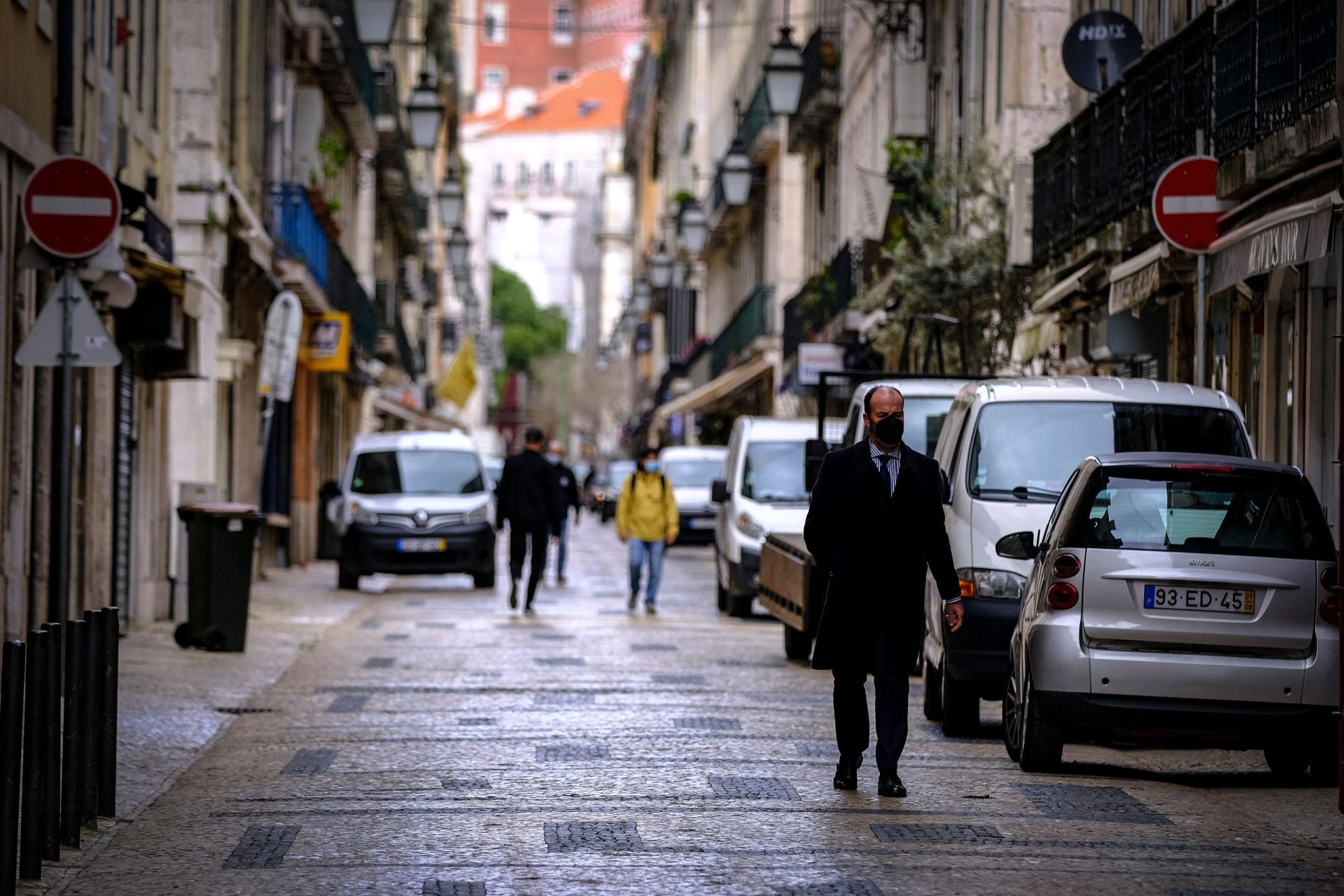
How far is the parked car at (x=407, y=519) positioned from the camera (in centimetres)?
3005

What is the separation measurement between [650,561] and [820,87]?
2199 cm

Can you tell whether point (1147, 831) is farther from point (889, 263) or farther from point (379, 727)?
point (889, 263)

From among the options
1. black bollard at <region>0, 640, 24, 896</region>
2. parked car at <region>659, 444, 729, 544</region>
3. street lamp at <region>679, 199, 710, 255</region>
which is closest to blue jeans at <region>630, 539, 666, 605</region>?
parked car at <region>659, 444, 729, 544</region>

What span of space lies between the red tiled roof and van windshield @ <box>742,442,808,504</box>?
130 meters

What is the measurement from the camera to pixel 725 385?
56469mm

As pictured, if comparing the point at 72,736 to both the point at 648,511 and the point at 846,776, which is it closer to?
the point at 846,776

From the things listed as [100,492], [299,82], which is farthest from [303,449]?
[100,492]

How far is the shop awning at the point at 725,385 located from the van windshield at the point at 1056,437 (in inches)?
1551

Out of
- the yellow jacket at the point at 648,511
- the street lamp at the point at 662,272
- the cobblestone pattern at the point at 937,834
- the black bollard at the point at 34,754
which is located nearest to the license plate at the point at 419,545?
the yellow jacket at the point at 648,511

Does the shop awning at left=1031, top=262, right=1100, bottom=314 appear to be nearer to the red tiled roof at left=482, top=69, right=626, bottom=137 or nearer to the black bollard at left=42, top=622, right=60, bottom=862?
the black bollard at left=42, top=622, right=60, bottom=862

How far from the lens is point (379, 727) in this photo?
1351 centimetres

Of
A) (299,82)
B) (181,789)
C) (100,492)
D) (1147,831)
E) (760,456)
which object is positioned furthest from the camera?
(299,82)

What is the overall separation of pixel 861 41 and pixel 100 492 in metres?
25.1

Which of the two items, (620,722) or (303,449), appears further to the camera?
(303,449)
